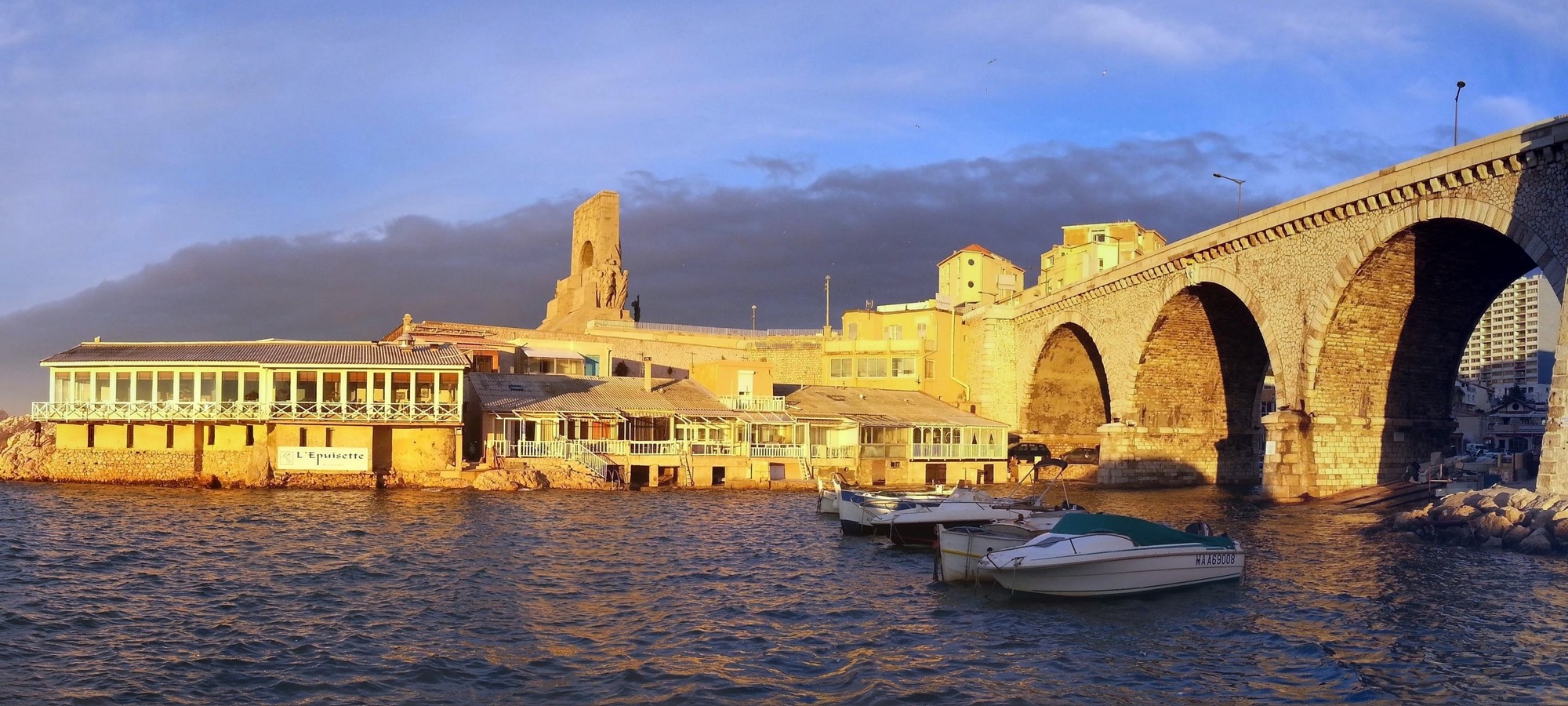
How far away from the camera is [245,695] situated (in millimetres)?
16078

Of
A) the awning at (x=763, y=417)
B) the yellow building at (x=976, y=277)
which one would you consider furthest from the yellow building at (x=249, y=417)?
the yellow building at (x=976, y=277)

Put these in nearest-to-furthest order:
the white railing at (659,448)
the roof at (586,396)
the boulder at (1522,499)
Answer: the boulder at (1522,499) < the roof at (586,396) < the white railing at (659,448)

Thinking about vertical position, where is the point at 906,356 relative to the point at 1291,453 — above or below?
above

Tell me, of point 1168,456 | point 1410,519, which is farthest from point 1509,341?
point 1410,519

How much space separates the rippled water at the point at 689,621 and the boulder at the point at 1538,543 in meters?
0.67

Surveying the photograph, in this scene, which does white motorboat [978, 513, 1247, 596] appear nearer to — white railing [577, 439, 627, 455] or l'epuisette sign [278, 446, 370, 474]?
white railing [577, 439, 627, 455]

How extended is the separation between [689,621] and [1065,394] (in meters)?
53.6

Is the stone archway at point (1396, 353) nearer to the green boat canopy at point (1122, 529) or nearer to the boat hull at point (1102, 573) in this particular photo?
the green boat canopy at point (1122, 529)

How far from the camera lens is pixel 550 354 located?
62.6 metres

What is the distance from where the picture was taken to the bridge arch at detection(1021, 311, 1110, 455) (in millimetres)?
69312

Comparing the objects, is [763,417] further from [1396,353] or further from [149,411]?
[1396,353]

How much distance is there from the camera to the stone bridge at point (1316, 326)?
112 ft

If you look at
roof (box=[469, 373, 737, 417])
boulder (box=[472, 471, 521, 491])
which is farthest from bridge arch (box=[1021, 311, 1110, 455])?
boulder (box=[472, 471, 521, 491])

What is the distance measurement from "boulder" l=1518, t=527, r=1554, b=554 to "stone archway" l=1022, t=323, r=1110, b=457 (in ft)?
126
